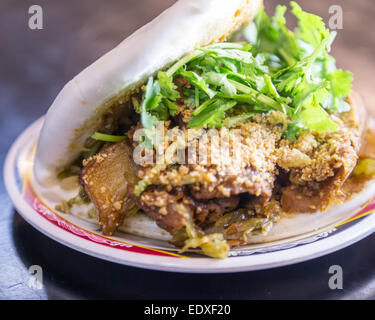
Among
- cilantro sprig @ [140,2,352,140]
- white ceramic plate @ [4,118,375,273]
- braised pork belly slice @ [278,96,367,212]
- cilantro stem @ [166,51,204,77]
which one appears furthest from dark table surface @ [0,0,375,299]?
cilantro stem @ [166,51,204,77]

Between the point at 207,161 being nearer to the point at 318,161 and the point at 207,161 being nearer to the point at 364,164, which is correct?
the point at 318,161

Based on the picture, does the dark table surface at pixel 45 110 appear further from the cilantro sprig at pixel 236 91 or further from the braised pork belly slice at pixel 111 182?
the cilantro sprig at pixel 236 91

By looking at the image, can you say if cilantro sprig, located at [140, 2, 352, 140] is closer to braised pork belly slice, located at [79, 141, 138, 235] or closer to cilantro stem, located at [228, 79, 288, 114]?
cilantro stem, located at [228, 79, 288, 114]

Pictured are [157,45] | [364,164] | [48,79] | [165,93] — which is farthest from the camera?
[48,79]
